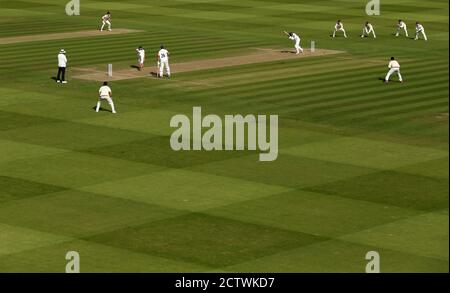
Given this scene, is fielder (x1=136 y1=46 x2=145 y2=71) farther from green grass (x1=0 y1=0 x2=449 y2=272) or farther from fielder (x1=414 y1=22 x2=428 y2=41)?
fielder (x1=414 y1=22 x2=428 y2=41)

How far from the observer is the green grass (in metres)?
31.2

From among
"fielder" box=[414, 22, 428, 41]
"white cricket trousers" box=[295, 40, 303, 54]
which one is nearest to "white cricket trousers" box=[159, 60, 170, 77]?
"white cricket trousers" box=[295, 40, 303, 54]

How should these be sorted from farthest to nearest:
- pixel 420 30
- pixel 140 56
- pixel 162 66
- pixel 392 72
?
pixel 420 30 → pixel 140 56 → pixel 162 66 → pixel 392 72

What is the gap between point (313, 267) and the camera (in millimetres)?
29688

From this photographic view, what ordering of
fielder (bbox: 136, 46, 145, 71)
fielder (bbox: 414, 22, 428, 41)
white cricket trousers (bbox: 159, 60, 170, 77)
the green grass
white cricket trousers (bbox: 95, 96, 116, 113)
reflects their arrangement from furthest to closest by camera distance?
fielder (bbox: 414, 22, 428, 41) < fielder (bbox: 136, 46, 145, 71) < white cricket trousers (bbox: 159, 60, 170, 77) < white cricket trousers (bbox: 95, 96, 116, 113) < the green grass

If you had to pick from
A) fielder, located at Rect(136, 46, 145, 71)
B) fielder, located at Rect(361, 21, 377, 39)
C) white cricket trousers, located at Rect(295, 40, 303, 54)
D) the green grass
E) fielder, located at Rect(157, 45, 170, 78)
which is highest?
fielder, located at Rect(361, 21, 377, 39)

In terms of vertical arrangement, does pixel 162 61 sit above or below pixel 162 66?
above

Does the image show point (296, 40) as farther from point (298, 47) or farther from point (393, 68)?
point (393, 68)

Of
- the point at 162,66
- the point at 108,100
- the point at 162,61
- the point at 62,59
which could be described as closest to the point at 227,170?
the point at 108,100

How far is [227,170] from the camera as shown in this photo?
40.1 m

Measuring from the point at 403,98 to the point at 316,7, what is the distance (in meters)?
44.1

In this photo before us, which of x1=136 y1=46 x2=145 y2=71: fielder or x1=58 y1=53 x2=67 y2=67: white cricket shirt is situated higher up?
x1=136 y1=46 x2=145 y2=71: fielder
